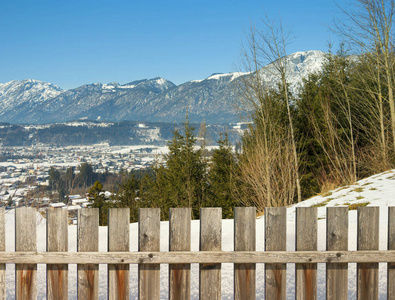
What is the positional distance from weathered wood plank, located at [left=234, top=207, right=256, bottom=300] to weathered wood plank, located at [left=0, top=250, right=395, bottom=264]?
0.27 feet

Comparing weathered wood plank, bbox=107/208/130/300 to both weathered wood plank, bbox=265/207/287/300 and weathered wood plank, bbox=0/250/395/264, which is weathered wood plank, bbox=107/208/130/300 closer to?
weathered wood plank, bbox=0/250/395/264

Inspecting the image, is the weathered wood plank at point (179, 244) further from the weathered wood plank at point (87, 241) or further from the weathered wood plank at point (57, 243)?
the weathered wood plank at point (57, 243)

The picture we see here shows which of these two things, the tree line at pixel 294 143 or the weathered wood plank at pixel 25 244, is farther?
the tree line at pixel 294 143

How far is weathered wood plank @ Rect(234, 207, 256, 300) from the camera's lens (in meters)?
2.52

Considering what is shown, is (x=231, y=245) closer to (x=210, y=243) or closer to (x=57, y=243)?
(x=210, y=243)

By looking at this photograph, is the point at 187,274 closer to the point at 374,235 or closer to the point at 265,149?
the point at 374,235

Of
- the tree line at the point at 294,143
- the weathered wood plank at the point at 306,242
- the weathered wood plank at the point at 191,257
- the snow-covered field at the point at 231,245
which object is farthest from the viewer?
the tree line at the point at 294,143

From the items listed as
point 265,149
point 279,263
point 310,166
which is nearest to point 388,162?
point 265,149

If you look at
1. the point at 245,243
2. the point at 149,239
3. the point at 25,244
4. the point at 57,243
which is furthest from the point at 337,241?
the point at 25,244

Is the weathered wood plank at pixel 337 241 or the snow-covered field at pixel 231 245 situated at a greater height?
the weathered wood plank at pixel 337 241

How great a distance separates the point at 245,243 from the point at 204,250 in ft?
0.93

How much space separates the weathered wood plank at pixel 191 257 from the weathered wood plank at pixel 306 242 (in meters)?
0.09

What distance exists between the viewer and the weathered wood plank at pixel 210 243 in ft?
8.22

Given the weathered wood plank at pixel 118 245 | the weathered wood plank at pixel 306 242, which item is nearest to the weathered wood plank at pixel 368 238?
the weathered wood plank at pixel 306 242
